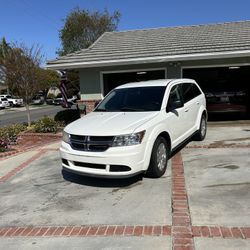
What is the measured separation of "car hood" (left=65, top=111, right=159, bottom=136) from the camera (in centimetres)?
664

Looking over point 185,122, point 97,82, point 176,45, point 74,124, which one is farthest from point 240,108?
point 74,124

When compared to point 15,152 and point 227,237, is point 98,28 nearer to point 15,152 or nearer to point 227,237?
point 15,152

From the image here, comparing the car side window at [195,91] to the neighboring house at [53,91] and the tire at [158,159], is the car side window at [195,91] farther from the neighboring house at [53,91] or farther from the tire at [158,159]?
the neighboring house at [53,91]

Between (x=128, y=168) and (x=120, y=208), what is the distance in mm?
870

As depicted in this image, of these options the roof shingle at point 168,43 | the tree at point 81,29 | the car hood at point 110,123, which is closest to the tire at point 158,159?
the car hood at point 110,123

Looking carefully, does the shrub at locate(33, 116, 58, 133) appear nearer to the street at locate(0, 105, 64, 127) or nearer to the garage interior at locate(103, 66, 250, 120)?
the garage interior at locate(103, 66, 250, 120)

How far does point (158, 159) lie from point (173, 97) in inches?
71.7

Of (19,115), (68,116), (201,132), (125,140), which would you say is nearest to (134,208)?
(125,140)

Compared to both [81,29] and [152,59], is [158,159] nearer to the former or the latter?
[152,59]

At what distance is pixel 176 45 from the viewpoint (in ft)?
49.1

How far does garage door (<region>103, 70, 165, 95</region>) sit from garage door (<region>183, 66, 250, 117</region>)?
3.54 ft

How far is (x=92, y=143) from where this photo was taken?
6664mm

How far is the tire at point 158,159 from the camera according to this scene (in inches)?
274

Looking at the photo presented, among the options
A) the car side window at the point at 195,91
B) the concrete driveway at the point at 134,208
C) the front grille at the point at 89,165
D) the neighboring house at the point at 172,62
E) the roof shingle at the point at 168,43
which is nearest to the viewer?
the concrete driveway at the point at 134,208
